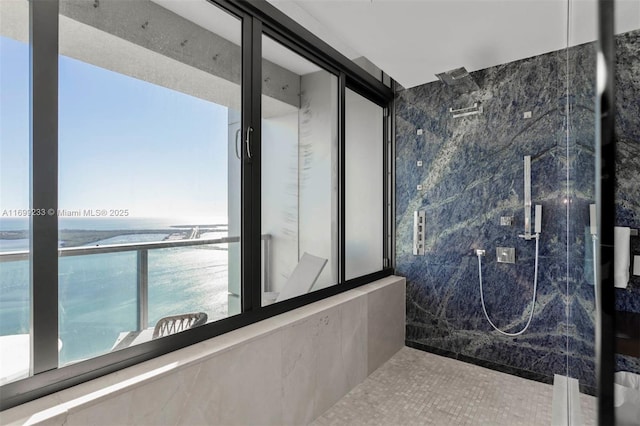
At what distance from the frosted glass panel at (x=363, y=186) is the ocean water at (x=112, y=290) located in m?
1.36

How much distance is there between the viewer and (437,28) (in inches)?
78.6

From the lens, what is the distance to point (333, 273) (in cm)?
265

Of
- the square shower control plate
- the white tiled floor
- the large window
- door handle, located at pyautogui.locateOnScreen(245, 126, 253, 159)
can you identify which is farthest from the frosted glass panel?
door handle, located at pyautogui.locateOnScreen(245, 126, 253, 159)

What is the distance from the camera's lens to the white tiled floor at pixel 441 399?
6.75 ft

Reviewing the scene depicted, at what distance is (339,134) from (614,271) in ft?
7.72

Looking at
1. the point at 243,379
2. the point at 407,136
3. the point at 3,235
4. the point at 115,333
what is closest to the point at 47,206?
the point at 3,235

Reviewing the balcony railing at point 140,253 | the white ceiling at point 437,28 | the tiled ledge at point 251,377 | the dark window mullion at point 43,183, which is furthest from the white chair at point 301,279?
the white ceiling at point 437,28

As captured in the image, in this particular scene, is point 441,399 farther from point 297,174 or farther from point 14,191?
point 14,191

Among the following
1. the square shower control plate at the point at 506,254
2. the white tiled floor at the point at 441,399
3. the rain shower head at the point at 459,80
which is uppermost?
the rain shower head at the point at 459,80

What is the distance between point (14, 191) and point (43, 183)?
8 cm

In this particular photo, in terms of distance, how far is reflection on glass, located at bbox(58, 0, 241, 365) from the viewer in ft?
4.06

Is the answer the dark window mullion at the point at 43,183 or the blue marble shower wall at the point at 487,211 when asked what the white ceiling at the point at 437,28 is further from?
the dark window mullion at the point at 43,183

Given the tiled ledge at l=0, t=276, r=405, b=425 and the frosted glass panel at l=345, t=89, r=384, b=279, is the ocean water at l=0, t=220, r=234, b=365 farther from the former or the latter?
the frosted glass panel at l=345, t=89, r=384, b=279

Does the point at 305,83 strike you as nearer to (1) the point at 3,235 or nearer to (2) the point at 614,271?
(1) the point at 3,235
